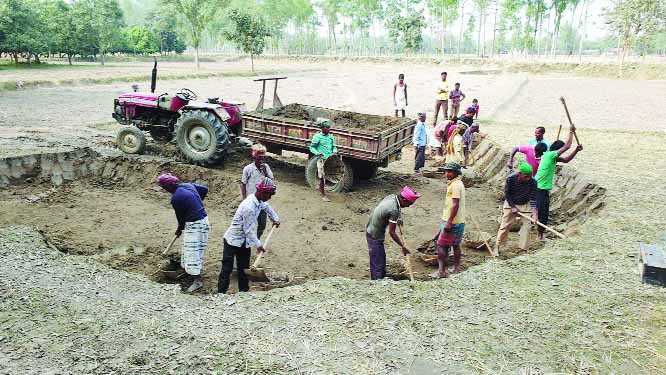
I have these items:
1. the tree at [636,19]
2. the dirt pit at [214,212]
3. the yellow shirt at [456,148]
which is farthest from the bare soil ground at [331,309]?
the tree at [636,19]

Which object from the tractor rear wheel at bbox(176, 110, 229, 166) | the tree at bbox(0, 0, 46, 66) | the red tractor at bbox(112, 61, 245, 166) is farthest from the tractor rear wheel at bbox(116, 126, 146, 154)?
the tree at bbox(0, 0, 46, 66)

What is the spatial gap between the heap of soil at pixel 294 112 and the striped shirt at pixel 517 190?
5399 millimetres

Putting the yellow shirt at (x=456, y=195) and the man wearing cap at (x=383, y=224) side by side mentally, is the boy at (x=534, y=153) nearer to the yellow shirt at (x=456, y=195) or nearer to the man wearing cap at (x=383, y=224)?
the yellow shirt at (x=456, y=195)

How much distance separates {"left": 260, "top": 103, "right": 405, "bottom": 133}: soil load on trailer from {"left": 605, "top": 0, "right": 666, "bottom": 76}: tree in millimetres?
34851

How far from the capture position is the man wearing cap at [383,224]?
553 centimetres

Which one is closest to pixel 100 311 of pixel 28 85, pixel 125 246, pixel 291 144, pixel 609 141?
pixel 125 246

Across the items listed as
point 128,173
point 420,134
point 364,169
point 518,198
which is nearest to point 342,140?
point 364,169

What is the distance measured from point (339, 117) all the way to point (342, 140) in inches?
81.3

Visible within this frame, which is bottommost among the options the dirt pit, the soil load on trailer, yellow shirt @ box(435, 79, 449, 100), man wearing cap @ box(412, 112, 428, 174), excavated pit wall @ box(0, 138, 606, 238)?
the dirt pit

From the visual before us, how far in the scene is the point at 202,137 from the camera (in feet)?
32.8

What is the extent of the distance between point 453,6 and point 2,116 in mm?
51707

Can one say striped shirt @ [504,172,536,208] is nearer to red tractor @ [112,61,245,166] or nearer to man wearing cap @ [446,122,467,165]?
man wearing cap @ [446,122,467,165]

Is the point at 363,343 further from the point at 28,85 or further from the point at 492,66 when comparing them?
the point at 492,66

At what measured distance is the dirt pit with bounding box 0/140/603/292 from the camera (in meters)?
6.68
